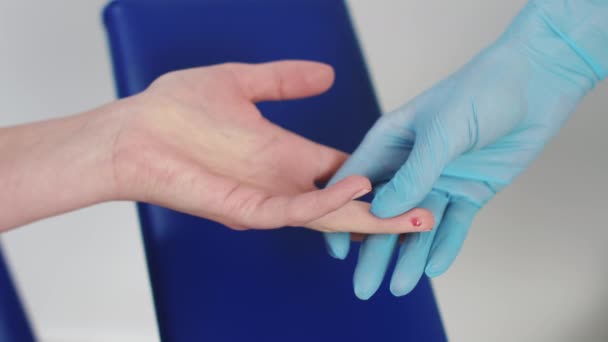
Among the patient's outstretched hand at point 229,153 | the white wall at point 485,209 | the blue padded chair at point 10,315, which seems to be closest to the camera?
the blue padded chair at point 10,315

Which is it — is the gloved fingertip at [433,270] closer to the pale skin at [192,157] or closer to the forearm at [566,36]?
the pale skin at [192,157]

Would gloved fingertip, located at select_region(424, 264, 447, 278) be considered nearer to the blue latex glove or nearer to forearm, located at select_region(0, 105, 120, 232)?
the blue latex glove

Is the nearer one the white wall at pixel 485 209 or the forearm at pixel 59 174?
the forearm at pixel 59 174

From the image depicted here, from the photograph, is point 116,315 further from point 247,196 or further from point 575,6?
point 575,6

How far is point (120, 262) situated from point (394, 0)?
0.80 meters

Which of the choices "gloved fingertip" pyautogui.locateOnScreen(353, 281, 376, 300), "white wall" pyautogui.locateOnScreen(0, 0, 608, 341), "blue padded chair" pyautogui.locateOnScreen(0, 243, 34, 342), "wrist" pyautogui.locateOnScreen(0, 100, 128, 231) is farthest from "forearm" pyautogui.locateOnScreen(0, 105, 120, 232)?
"white wall" pyautogui.locateOnScreen(0, 0, 608, 341)

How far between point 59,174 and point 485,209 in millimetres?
735

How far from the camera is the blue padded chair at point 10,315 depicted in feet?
1.69

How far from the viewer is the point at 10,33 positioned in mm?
1096

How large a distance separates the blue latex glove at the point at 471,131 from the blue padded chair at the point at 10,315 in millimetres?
327

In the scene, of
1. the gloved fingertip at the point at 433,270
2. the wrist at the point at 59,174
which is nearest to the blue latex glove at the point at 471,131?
the gloved fingertip at the point at 433,270

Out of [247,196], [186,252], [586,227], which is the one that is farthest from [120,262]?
[586,227]

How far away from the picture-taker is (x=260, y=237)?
77 cm

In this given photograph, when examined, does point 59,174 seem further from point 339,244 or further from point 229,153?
point 339,244
